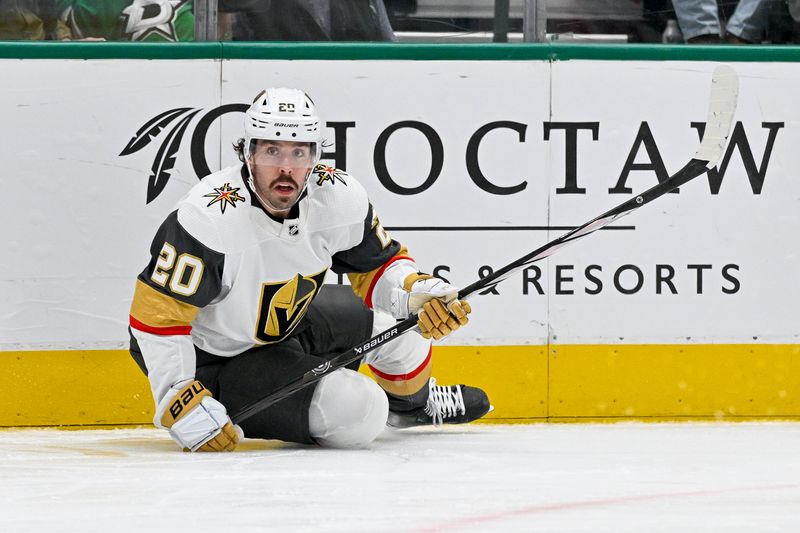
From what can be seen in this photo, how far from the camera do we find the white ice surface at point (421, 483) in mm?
1968

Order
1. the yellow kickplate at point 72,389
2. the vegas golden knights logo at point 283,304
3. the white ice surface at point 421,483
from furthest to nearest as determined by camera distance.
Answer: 1. the yellow kickplate at point 72,389
2. the vegas golden knights logo at point 283,304
3. the white ice surface at point 421,483

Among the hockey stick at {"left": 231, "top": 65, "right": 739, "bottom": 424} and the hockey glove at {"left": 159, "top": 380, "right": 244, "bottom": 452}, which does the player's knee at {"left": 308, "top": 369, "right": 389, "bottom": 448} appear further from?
the hockey glove at {"left": 159, "top": 380, "right": 244, "bottom": 452}

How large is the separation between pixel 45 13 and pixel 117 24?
0.60ft

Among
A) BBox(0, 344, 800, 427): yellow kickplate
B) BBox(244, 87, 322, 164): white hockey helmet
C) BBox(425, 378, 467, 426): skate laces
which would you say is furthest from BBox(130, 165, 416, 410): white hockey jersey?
BBox(0, 344, 800, 427): yellow kickplate

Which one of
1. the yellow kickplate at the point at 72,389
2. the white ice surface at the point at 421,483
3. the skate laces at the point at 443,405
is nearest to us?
the white ice surface at the point at 421,483

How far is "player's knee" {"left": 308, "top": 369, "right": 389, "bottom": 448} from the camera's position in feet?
9.16

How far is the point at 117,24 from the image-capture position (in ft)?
11.0

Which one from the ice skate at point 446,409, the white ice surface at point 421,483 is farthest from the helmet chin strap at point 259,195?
the ice skate at point 446,409

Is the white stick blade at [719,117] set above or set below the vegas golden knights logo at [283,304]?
above

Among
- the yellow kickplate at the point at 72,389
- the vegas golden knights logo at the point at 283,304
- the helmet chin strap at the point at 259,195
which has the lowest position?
the yellow kickplate at the point at 72,389

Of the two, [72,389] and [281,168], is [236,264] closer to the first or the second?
[281,168]

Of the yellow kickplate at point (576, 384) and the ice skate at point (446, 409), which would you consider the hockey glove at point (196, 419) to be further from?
the yellow kickplate at point (576, 384)

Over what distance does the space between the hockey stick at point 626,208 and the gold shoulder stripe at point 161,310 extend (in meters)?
0.25

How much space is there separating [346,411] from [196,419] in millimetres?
319
